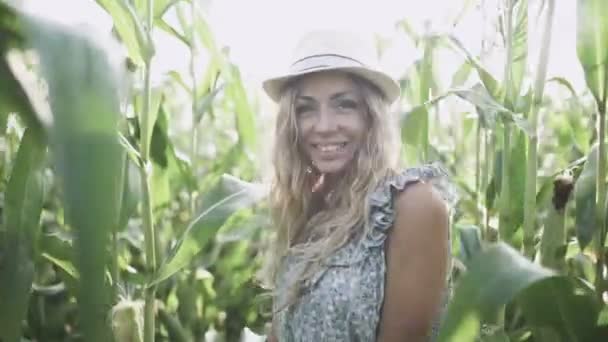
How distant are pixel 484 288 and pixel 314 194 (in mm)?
884

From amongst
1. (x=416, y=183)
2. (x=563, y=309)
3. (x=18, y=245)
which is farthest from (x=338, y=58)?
(x=18, y=245)

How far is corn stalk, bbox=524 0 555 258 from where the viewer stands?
1.17 metres

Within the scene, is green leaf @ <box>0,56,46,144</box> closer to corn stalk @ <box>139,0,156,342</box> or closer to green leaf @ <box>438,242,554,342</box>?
green leaf @ <box>438,242,554,342</box>

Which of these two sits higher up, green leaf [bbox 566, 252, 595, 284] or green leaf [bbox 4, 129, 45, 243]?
green leaf [bbox 4, 129, 45, 243]

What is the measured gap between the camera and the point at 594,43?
1.11 metres

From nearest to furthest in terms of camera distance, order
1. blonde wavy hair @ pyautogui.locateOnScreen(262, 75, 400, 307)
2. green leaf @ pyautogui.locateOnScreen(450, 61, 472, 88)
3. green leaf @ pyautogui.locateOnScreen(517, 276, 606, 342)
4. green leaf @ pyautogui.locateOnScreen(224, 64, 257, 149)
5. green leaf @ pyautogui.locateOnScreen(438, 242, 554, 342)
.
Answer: green leaf @ pyautogui.locateOnScreen(438, 242, 554, 342), green leaf @ pyautogui.locateOnScreen(517, 276, 606, 342), blonde wavy hair @ pyautogui.locateOnScreen(262, 75, 400, 307), green leaf @ pyautogui.locateOnScreen(224, 64, 257, 149), green leaf @ pyautogui.locateOnScreen(450, 61, 472, 88)

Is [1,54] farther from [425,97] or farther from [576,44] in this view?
[425,97]

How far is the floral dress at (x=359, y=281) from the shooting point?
1.27 metres

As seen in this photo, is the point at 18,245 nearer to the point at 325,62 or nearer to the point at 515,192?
the point at 325,62

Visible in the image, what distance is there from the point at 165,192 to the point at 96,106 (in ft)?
4.58

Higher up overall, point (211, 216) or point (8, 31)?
point (8, 31)

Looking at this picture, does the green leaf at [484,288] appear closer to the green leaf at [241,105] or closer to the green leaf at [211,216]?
the green leaf at [211,216]

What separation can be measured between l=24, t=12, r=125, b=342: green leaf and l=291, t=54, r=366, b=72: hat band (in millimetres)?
1009

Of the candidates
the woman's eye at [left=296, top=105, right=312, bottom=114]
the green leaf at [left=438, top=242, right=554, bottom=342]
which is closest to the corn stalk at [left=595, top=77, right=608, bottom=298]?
the woman's eye at [left=296, top=105, right=312, bottom=114]
